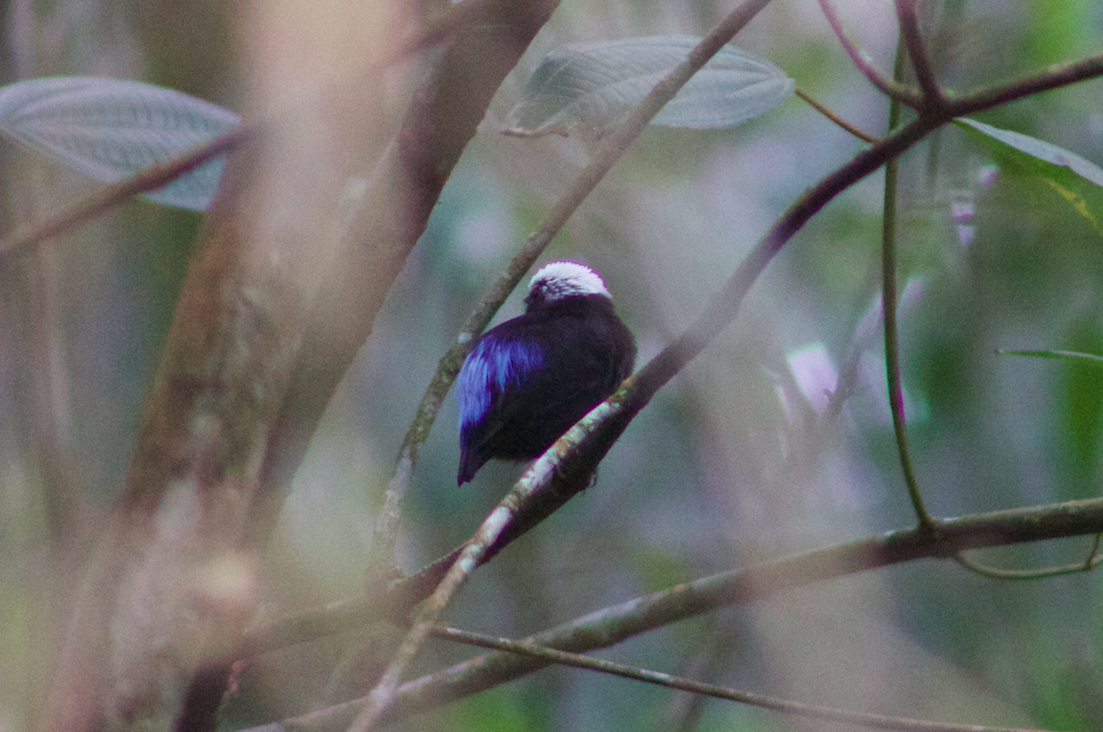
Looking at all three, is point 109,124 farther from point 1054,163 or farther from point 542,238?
point 1054,163

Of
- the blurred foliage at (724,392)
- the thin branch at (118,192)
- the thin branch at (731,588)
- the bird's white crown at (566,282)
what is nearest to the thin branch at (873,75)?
the thin branch at (118,192)

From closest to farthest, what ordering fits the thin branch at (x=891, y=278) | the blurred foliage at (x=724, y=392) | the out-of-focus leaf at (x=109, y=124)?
the thin branch at (x=891, y=278) → the out-of-focus leaf at (x=109, y=124) → the blurred foliage at (x=724, y=392)

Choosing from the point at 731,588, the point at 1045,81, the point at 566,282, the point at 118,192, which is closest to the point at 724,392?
the point at 566,282

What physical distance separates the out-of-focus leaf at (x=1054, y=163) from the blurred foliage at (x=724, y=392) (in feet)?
3.30

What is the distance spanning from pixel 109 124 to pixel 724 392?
5.01ft

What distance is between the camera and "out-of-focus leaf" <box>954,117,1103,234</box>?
0.56m

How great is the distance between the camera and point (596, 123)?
0.71 metres

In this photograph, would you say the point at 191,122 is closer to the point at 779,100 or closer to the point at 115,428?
the point at 779,100

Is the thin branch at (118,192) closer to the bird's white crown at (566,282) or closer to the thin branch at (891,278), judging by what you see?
the thin branch at (891,278)

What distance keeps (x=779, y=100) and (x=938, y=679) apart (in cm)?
201

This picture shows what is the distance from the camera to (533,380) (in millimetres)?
1173

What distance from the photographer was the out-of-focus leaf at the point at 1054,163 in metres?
0.56

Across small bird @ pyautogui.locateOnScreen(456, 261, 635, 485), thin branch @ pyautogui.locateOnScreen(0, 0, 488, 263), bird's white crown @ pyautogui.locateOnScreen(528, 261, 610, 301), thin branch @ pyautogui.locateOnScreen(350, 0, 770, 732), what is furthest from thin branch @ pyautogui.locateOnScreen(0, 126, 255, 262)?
bird's white crown @ pyautogui.locateOnScreen(528, 261, 610, 301)

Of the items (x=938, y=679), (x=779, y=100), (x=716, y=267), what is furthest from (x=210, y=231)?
(x=938, y=679)
